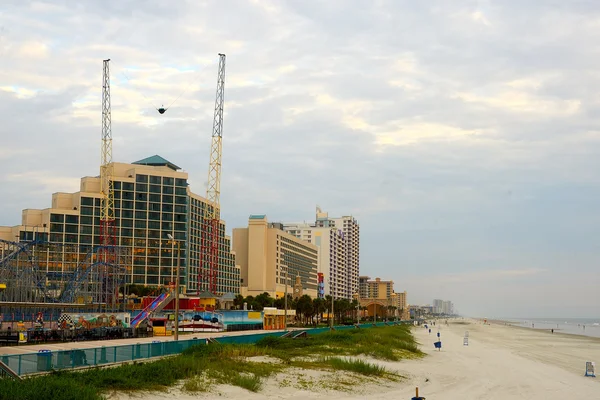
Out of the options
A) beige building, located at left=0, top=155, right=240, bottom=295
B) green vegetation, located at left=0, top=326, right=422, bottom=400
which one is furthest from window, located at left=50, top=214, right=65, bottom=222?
green vegetation, located at left=0, top=326, right=422, bottom=400

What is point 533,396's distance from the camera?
36594mm

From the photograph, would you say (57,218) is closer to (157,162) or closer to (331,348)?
(157,162)

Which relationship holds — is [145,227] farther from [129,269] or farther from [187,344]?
[187,344]

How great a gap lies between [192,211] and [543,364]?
145 meters

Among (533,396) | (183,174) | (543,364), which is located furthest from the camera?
(183,174)

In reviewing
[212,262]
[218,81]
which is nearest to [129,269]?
[212,262]

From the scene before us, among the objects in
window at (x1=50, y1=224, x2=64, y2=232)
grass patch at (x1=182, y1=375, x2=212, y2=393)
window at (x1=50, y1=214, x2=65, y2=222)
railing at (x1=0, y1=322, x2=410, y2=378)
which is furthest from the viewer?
window at (x1=50, y1=214, x2=65, y2=222)

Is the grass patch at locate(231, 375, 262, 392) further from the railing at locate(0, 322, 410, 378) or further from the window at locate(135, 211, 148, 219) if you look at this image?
the window at locate(135, 211, 148, 219)

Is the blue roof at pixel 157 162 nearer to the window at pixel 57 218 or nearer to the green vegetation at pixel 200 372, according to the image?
the window at pixel 57 218

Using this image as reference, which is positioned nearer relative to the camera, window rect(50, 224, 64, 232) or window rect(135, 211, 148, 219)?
window rect(50, 224, 64, 232)

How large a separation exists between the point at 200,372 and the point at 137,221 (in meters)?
154

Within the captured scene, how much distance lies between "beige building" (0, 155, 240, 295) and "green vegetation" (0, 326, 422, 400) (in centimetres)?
13036

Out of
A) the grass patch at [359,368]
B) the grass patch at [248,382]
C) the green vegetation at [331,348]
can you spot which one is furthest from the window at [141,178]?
the grass patch at [248,382]

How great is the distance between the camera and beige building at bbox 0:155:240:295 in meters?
169
